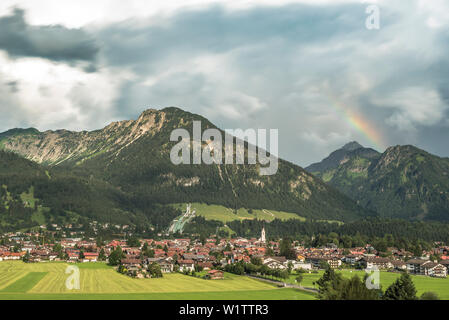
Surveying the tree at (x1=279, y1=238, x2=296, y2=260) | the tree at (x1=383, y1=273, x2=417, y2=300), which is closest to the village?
the tree at (x1=279, y1=238, x2=296, y2=260)

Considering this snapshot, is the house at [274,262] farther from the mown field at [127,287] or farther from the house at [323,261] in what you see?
the mown field at [127,287]

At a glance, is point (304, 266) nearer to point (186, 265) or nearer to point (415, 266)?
point (415, 266)

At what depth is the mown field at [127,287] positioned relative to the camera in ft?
268

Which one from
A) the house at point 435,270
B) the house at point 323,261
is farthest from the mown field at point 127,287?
the house at point 435,270

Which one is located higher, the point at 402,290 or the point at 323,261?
the point at 402,290

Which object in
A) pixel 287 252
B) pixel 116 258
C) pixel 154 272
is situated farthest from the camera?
pixel 287 252

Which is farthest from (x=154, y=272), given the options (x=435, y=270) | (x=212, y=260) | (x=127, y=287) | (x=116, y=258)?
(x=435, y=270)

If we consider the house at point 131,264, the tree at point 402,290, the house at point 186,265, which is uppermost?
the tree at point 402,290

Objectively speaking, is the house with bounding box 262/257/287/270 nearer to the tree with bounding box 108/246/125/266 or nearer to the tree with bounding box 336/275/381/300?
the tree with bounding box 108/246/125/266

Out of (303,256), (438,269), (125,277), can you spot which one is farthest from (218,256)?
(438,269)

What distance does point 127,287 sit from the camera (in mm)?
93125

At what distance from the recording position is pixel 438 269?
143m

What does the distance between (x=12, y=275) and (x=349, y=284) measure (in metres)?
80.3

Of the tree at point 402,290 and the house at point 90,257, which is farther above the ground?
the tree at point 402,290
